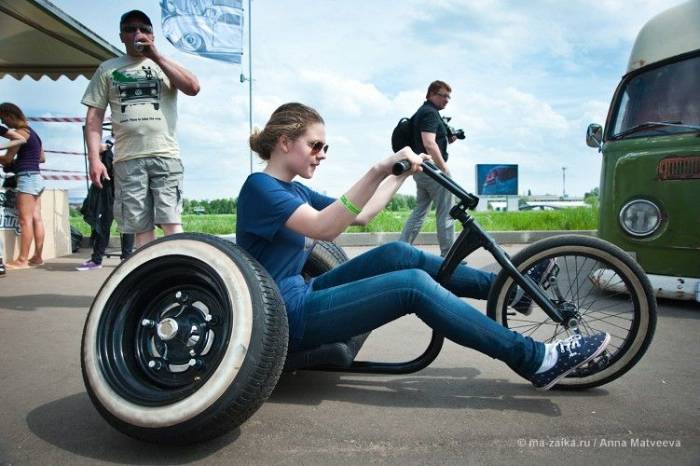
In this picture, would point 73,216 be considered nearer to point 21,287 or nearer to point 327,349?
point 21,287

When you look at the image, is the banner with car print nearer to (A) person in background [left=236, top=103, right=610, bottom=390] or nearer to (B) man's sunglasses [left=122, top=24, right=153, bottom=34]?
(B) man's sunglasses [left=122, top=24, right=153, bottom=34]

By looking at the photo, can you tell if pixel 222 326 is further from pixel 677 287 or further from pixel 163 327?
pixel 677 287

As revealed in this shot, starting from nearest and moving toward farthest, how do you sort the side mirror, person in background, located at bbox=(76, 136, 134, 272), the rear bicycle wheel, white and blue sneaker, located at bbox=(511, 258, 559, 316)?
the rear bicycle wheel
white and blue sneaker, located at bbox=(511, 258, 559, 316)
the side mirror
person in background, located at bbox=(76, 136, 134, 272)

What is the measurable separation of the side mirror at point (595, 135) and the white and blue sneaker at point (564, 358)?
3291 millimetres

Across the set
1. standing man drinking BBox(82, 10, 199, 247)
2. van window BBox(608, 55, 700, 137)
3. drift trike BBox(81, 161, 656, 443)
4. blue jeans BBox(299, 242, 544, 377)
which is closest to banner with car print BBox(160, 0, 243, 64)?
standing man drinking BBox(82, 10, 199, 247)

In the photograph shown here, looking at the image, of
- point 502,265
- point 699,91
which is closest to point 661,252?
point 699,91

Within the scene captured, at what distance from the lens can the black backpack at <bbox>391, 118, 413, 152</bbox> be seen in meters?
6.08

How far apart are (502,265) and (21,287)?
479cm

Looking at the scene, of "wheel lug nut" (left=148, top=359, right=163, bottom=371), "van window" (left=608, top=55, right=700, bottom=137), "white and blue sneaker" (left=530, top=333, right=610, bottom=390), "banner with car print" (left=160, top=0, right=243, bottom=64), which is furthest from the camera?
"banner with car print" (left=160, top=0, right=243, bottom=64)

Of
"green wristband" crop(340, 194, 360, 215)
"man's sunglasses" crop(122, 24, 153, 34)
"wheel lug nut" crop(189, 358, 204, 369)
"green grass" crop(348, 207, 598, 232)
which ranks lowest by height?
"wheel lug nut" crop(189, 358, 204, 369)

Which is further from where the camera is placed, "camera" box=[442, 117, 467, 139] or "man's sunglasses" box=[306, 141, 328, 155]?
"camera" box=[442, 117, 467, 139]

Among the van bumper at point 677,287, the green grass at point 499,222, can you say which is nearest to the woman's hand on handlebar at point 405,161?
the van bumper at point 677,287

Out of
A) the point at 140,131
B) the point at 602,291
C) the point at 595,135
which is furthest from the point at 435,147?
the point at 602,291

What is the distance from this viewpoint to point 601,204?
14.5ft
